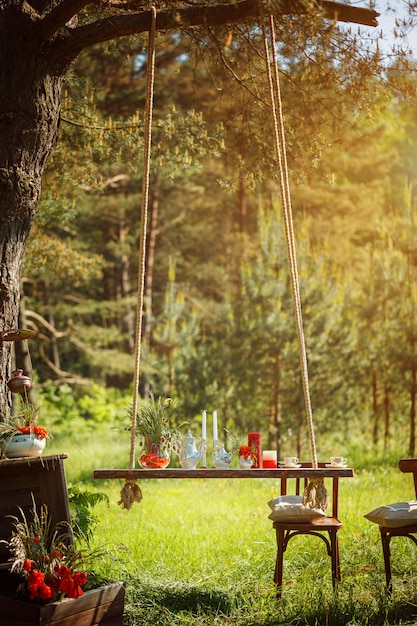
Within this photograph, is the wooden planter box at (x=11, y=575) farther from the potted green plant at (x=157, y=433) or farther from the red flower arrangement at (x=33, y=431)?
the potted green plant at (x=157, y=433)

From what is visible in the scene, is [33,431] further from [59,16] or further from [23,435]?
[59,16]

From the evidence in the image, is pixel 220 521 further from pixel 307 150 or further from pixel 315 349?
pixel 315 349

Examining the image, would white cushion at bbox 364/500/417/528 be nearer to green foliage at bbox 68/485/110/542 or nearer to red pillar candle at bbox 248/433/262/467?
red pillar candle at bbox 248/433/262/467

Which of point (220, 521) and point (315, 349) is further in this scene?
point (315, 349)

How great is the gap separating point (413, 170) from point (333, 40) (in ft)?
40.0

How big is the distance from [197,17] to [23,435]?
2154mm

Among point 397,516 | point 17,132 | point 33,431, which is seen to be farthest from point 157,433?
point 17,132

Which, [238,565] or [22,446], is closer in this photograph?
[22,446]

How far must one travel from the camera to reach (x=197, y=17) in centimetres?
377

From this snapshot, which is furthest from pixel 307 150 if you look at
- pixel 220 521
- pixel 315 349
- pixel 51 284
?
pixel 51 284

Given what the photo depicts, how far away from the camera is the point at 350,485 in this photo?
7.65 meters

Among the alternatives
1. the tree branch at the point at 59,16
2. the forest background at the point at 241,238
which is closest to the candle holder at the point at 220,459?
the forest background at the point at 241,238

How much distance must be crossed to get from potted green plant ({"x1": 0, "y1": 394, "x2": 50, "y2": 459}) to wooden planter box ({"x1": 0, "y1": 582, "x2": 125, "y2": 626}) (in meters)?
0.67

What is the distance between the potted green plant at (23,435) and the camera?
3604 mm
